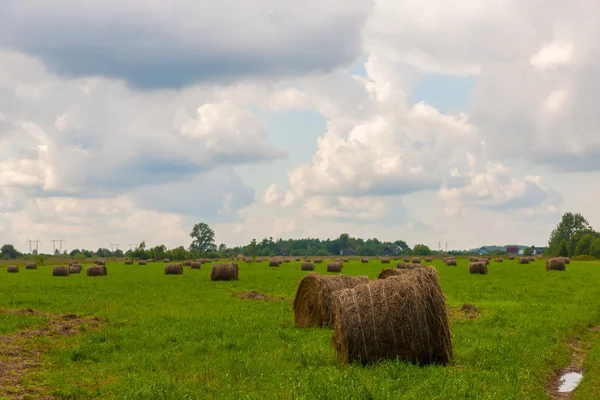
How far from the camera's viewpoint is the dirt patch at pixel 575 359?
14.0 meters

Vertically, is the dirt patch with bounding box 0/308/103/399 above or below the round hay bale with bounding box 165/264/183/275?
below

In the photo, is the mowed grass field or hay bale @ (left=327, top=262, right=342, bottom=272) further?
hay bale @ (left=327, top=262, right=342, bottom=272)

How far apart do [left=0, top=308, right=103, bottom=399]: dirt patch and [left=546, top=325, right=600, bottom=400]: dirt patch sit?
10.6 m

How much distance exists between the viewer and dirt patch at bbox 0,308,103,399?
13.4m

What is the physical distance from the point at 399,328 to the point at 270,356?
3240 mm

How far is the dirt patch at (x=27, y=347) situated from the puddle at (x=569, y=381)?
11.0 metres

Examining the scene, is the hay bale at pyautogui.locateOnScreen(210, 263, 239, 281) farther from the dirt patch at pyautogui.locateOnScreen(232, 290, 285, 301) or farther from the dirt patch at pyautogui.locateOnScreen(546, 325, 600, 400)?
the dirt patch at pyautogui.locateOnScreen(546, 325, 600, 400)

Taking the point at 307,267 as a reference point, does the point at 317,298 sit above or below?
below

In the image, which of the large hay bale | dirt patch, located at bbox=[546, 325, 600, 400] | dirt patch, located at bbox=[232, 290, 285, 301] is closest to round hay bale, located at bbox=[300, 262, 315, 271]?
the large hay bale

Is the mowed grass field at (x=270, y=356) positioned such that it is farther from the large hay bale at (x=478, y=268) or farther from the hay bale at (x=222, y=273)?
the large hay bale at (x=478, y=268)

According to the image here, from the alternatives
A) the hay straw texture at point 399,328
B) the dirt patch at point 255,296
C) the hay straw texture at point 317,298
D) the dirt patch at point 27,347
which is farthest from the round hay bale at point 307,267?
the hay straw texture at point 399,328

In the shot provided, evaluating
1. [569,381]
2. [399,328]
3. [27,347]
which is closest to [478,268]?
[569,381]

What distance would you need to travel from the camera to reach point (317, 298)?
21922 mm

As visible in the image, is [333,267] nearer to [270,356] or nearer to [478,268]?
[478,268]
